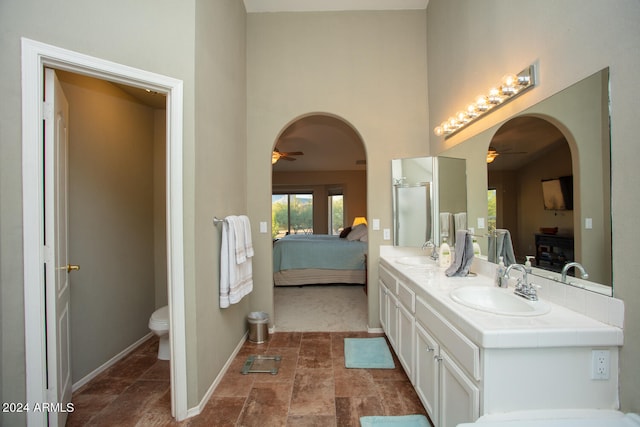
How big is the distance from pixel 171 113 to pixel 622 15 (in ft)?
7.28

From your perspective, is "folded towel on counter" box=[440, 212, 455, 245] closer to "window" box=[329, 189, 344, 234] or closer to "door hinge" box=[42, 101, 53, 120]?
"door hinge" box=[42, 101, 53, 120]

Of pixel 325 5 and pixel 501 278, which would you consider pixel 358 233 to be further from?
pixel 501 278

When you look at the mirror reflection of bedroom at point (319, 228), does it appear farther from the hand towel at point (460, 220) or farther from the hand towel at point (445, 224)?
the hand towel at point (460, 220)

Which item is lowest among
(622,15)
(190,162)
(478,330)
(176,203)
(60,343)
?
(60,343)

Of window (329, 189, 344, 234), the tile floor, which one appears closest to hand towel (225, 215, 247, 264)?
the tile floor

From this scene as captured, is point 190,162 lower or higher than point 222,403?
higher

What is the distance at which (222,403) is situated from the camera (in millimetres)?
1925

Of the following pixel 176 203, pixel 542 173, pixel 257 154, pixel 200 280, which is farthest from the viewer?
pixel 257 154

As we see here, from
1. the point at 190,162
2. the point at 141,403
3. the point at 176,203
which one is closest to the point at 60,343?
the point at 141,403

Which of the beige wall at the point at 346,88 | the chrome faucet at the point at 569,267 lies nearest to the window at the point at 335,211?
the beige wall at the point at 346,88

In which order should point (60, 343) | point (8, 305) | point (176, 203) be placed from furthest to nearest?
1. point (176, 203)
2. point (60, 343)
3. point (8, 305)

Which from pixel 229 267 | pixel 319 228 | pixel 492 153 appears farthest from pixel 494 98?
pixel 319 228

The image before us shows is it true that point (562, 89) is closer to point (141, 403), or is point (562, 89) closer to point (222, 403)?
point (222, 403)

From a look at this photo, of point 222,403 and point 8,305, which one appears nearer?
point 8,305
